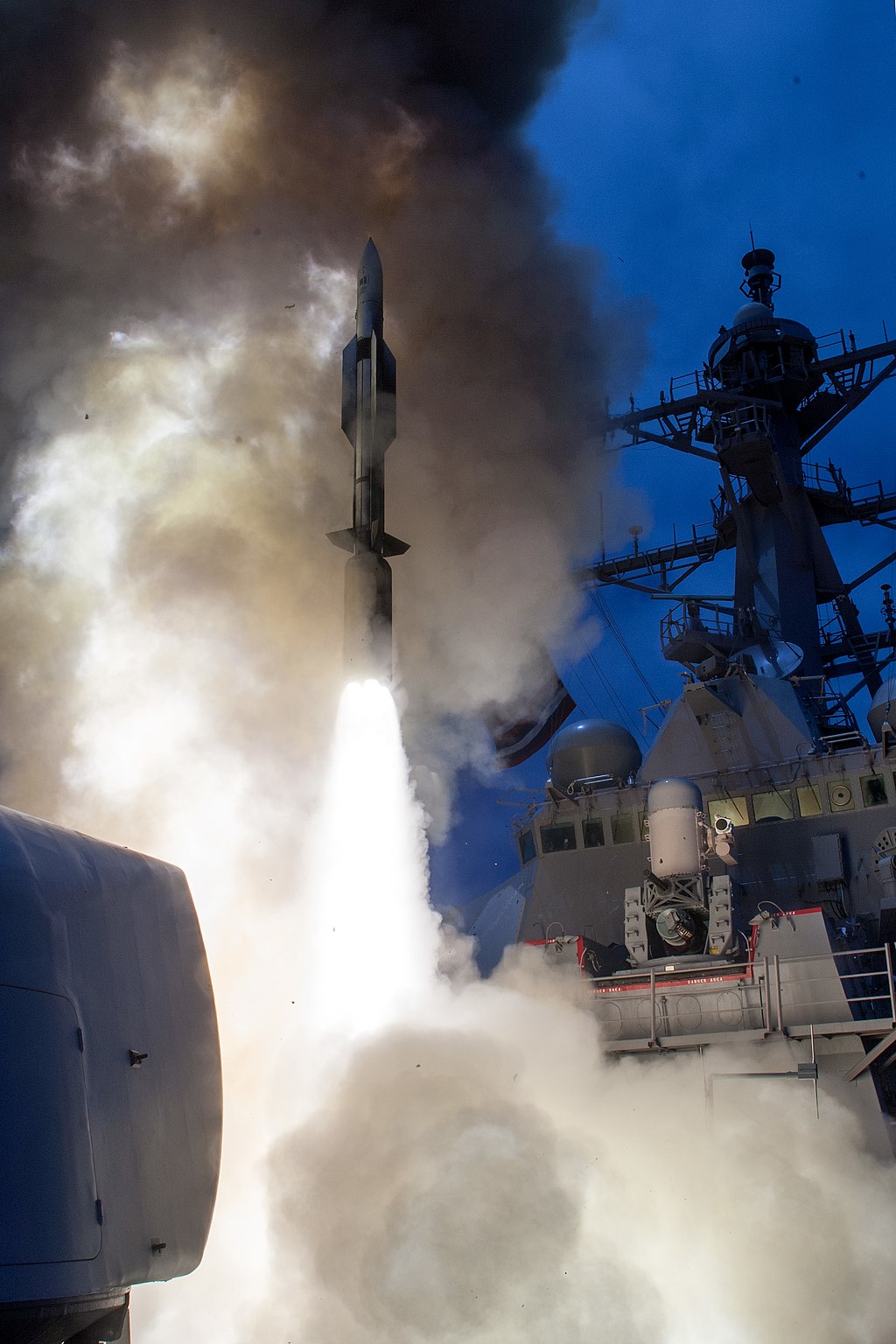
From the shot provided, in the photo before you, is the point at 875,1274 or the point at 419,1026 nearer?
the point at 875,1274

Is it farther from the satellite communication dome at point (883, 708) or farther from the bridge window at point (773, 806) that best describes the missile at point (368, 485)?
the satellite communication dome at point (883, 708)

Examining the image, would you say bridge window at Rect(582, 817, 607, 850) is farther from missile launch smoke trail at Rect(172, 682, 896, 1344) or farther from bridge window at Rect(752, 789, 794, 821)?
missile launch smoke trail at Rect(172, 682, 896, 1344)

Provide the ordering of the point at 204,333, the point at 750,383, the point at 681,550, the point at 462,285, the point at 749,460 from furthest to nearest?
the point at 681,550, the point at 750,383, the point at 749,460, the point at 462,285, the point at 204,333

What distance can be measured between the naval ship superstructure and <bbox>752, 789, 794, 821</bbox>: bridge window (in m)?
0.03

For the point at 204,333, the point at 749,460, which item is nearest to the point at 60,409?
the point at 204,333

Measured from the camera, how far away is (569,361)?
20.0 metres

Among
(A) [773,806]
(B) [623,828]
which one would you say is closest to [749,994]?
(A) [773,806]

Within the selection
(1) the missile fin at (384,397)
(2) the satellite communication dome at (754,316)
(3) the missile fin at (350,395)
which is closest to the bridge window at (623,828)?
(1) the missile fin at (384,397)

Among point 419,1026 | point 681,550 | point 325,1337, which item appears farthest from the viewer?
point 681,550

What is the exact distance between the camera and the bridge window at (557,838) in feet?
69.2

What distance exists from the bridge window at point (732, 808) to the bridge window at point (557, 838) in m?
2.38

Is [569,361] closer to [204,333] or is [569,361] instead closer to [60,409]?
[204,333]

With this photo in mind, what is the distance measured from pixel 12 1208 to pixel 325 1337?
4.92 m

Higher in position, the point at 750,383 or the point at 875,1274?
the point at 750,383
